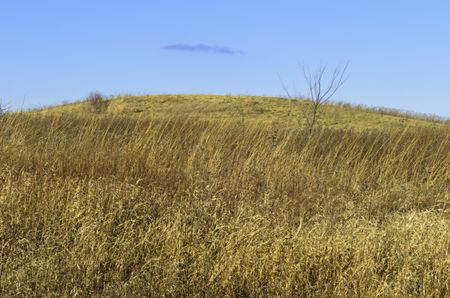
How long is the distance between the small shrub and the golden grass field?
109ft

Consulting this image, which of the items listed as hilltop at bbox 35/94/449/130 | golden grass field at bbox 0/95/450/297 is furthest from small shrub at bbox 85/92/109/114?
golden grass field at bbox 0/95/450/297

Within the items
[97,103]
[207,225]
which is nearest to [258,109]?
[97,103]

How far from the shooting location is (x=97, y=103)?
42.4 metres

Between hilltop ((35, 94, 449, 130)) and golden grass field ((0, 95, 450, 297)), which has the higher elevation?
hilltop ((35, 94, 449, 130))

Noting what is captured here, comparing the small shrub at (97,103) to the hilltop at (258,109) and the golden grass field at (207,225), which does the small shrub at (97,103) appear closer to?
the hilltop at (258,109)

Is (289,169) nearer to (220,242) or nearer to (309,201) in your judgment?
(309,201)

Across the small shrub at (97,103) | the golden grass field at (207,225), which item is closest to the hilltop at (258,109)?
the small shrub at (97,103)

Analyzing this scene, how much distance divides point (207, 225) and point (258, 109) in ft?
126

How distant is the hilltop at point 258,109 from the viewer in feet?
128

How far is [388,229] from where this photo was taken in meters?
5.28

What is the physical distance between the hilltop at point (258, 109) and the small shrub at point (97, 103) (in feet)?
1.63

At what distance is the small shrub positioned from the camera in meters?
41.2

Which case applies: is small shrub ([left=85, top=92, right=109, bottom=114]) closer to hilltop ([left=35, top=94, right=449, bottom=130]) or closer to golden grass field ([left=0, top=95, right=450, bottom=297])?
hilltop ([left=35, top=94, right=449, bottom=130])

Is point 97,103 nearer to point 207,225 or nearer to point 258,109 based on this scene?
point 258,109
